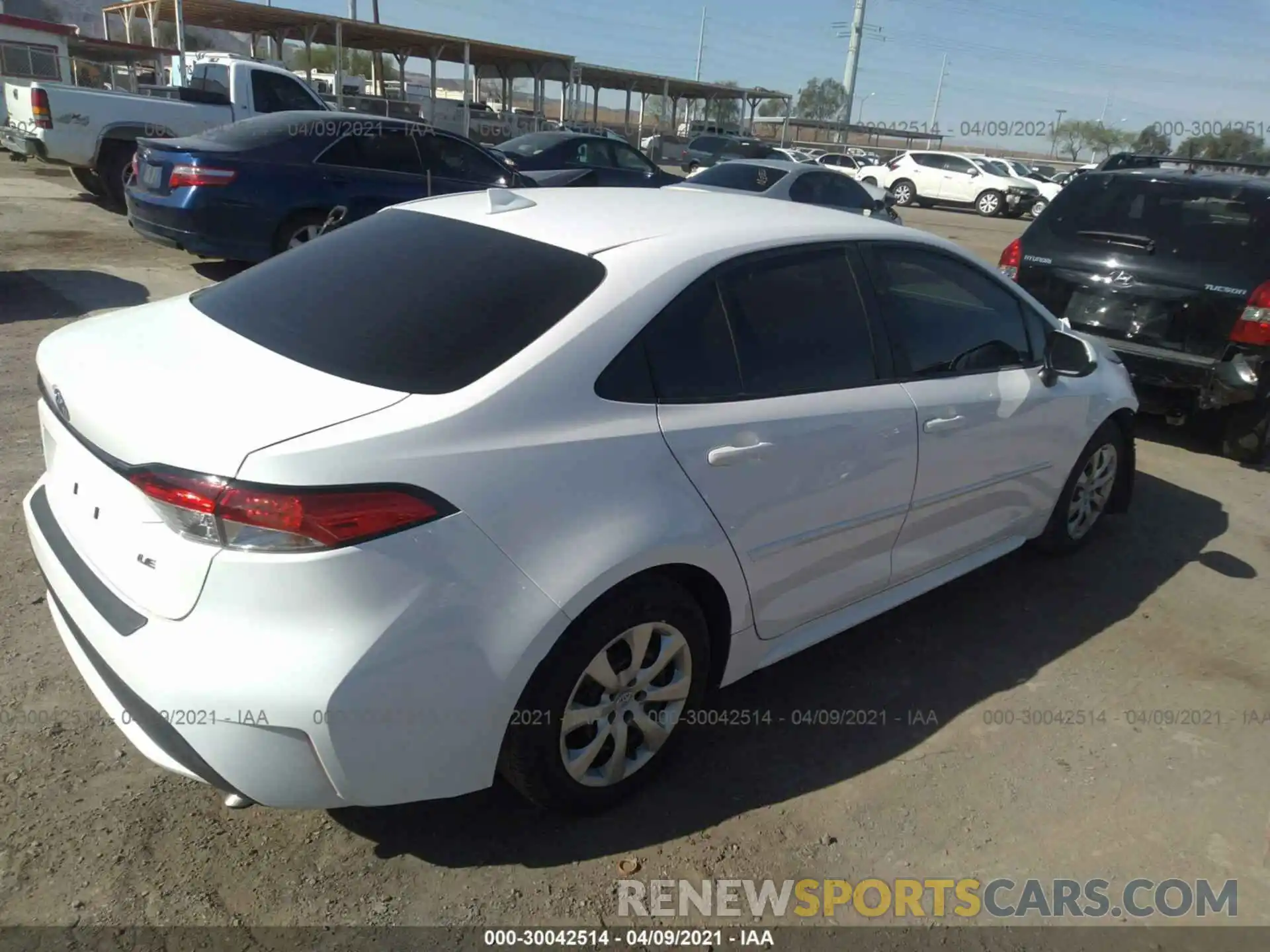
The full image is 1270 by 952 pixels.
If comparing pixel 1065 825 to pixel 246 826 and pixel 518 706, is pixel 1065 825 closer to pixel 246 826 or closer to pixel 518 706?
pixel 518 706

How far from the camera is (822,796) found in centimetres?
294

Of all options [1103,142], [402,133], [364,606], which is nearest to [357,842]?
[364,606]

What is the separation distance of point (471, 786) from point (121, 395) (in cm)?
128

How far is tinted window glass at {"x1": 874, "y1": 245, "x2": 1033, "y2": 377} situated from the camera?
3387 mm

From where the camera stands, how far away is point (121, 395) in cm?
232

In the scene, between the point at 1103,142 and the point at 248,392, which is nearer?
the point at 248,392

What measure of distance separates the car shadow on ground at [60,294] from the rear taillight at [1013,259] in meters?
6.71

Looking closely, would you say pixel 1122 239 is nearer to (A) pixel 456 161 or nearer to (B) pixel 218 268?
A: (A) pixel 456 161

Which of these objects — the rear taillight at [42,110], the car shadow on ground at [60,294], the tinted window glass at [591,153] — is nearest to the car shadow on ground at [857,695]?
the car shadow on ground at [60,294]

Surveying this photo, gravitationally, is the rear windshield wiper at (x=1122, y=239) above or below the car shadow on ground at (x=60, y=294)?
above

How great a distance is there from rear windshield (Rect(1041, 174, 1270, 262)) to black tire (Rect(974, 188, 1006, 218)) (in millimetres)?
25322

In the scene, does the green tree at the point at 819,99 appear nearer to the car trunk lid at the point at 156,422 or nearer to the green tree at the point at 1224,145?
the green tree at the point at 1224,145

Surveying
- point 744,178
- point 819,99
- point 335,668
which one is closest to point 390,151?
point 744,178

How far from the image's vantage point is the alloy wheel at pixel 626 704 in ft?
8.33
